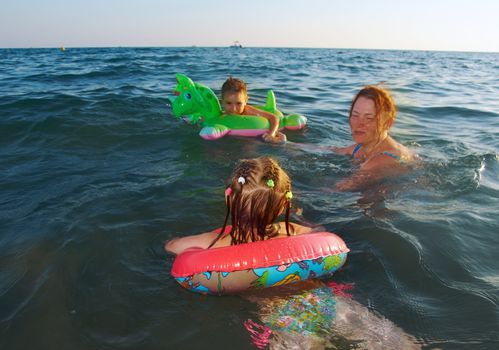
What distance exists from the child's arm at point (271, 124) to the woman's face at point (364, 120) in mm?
1849

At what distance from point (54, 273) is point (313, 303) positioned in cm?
196

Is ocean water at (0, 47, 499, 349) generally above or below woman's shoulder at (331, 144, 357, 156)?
below

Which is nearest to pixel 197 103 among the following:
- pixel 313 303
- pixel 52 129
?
pixel 52 129

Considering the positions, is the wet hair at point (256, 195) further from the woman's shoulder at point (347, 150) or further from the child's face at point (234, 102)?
the child's face at point (234, 102)

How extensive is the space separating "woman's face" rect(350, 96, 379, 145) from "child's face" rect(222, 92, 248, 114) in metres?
2.44

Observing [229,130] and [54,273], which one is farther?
[229,130]

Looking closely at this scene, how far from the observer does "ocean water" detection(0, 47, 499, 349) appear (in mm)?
2551

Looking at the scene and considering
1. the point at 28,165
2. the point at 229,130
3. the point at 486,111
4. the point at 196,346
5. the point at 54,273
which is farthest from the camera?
the point at 486,111

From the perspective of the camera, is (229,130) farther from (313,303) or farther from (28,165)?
(313,303)

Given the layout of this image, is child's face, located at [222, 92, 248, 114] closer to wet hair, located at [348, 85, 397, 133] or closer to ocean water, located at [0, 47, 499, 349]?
ocean water, located at [0, 47, 499, 349]

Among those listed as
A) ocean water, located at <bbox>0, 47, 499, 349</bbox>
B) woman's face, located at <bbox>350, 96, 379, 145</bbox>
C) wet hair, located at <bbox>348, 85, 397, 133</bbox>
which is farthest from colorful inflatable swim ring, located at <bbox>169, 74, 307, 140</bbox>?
wet hair, located at <bbox>348, 85, 397, 133</bbox>

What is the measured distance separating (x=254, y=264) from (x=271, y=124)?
177 inches

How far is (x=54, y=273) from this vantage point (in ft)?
9.93

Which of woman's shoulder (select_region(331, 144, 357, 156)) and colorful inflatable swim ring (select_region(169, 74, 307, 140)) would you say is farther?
colorful inflatable swim ring (select_region(169, 74, 307, 140))
